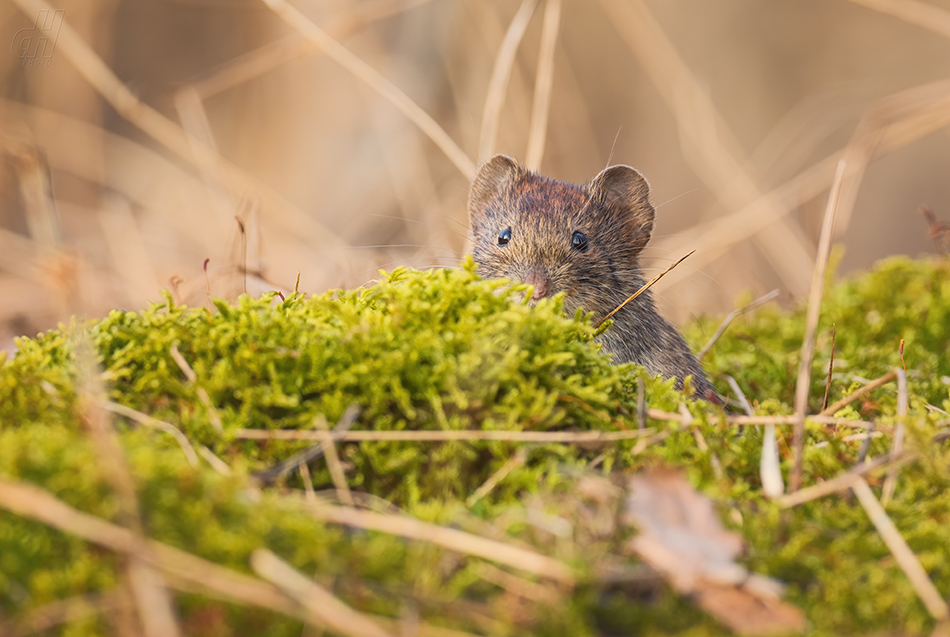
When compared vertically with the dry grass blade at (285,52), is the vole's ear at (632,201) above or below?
below

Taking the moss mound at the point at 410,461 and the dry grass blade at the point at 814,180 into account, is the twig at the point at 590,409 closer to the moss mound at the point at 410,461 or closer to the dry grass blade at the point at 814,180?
the moss mound at the point at 410,461

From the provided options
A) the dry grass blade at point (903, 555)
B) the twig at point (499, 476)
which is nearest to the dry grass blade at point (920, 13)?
the dry grass blade at point (903, 555)

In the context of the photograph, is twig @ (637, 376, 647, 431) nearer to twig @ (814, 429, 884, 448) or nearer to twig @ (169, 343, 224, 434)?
twig @ (814, 429, 884, 448)

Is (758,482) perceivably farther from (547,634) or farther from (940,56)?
(940,56)

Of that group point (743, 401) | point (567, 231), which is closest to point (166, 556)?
point (743, 401)

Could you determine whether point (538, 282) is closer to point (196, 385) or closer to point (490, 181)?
point (490, 181)

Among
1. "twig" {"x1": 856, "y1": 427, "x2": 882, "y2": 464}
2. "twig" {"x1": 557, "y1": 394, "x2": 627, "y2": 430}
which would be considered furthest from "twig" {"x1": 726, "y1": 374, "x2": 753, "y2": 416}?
"twig" {"x1": 557, "y1": 394, "x2": 627, "y2": 430}

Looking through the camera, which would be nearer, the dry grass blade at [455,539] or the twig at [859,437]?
the dry grass blade at [455,539]
